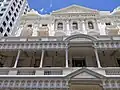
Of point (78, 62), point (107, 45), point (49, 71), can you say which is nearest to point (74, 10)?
point (78, 62)

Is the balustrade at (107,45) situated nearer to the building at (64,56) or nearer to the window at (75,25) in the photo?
the building at (64,56)

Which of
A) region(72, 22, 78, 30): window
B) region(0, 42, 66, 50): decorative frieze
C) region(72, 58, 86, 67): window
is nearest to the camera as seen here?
region(0, 42, 66, 50): decorative frieze

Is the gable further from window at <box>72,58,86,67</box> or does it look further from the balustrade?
the balustrade

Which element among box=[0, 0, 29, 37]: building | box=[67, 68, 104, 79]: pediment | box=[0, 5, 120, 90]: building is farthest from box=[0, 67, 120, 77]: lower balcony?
box=[0, 0, 29, 37]: building

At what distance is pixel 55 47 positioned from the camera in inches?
632

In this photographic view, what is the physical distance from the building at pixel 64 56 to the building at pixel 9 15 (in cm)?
1574

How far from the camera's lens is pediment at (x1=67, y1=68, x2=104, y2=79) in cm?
1328

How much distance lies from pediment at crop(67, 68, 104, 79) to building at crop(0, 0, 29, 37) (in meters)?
26.2

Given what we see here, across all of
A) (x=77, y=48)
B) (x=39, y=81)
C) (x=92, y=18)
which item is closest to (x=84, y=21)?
(x=92, y=18)

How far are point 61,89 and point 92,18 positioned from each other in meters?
14.9

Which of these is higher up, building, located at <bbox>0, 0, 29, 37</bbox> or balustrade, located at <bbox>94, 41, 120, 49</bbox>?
building, located at <bbox>0, 0, 29, 37</bbox>

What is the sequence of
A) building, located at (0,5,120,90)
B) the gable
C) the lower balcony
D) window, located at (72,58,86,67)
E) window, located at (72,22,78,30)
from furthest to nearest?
1. window, located at (72,22,78,30)
2. window, located at (72,58,86,67)
3. the lower balcony
4. the gable
5. building, located at (0,5,120,90)

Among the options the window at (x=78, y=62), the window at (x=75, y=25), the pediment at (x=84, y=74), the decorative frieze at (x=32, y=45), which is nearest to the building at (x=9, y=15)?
the window at (x=75, y=25)

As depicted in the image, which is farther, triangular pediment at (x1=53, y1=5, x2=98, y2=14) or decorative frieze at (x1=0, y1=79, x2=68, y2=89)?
triangular pediment at (x1=53, y1=5, x2=98, y2=14)
